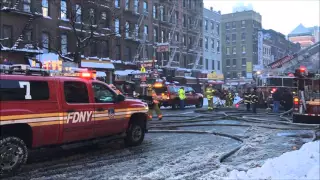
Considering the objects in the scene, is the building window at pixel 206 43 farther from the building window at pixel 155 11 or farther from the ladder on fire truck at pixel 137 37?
the ladder on fire truck at pixel 137 37

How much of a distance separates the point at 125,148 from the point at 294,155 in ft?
Answer: 12.9

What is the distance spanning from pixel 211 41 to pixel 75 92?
5283 cm

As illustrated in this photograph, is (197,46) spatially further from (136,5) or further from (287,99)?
(287,99)

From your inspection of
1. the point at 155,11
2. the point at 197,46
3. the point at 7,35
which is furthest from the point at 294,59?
the point at 197,46

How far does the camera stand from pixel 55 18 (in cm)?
3075

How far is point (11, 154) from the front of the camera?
6371 millimetres

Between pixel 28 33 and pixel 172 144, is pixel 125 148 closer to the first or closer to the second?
pixel 172 144

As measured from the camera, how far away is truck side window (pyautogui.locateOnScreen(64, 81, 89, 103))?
24.3ft

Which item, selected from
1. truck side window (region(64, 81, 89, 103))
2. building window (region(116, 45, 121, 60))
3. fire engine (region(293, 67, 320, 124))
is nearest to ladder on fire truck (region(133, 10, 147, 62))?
building window (region(116, 45, 121, 60))

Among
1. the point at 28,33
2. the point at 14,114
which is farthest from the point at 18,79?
the point at 28,33

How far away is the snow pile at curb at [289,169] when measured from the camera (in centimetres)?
581

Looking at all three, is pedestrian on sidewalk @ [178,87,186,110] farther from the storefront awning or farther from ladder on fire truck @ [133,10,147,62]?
ladder on fire truck @ [133,10,147,62]

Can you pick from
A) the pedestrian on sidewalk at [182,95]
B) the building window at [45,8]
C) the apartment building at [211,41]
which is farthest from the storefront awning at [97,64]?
the apartment building at [211,41]

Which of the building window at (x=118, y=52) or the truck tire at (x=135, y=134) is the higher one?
the building window at (x=118, y=52)
